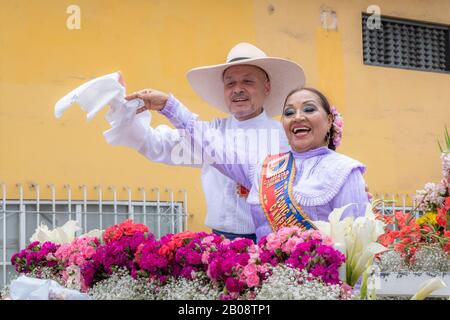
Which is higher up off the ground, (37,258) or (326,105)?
(326,105)

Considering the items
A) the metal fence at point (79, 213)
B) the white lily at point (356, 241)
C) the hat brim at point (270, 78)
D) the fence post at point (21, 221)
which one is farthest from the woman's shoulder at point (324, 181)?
the fence post at point (21, 221)

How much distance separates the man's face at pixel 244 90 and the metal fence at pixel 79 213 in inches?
104

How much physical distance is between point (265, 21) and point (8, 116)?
2269 mm

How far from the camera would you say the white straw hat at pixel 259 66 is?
387cm

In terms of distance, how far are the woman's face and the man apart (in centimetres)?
44

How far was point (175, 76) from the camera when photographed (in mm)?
6891

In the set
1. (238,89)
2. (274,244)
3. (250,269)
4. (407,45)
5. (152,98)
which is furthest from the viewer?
(407,45)

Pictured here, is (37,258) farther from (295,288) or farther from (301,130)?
(295,288)

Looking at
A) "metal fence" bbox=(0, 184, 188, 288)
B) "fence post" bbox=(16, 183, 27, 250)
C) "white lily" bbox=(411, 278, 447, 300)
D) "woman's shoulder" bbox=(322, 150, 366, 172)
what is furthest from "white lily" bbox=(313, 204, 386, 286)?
"fence post" bbox=(16, 183, 27, 250)

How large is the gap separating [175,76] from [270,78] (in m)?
2.99

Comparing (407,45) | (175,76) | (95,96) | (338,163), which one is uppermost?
(407,45)

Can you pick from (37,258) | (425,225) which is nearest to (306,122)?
(425,225)

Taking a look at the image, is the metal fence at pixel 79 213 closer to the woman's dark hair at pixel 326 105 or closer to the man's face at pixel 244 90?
the man's face at pixel 244 90

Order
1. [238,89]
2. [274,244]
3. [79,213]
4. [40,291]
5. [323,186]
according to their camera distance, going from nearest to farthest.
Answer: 1. [40,291]
2. [274,244]
3. [323,186]
4. [238,89]
5. [79,213]
